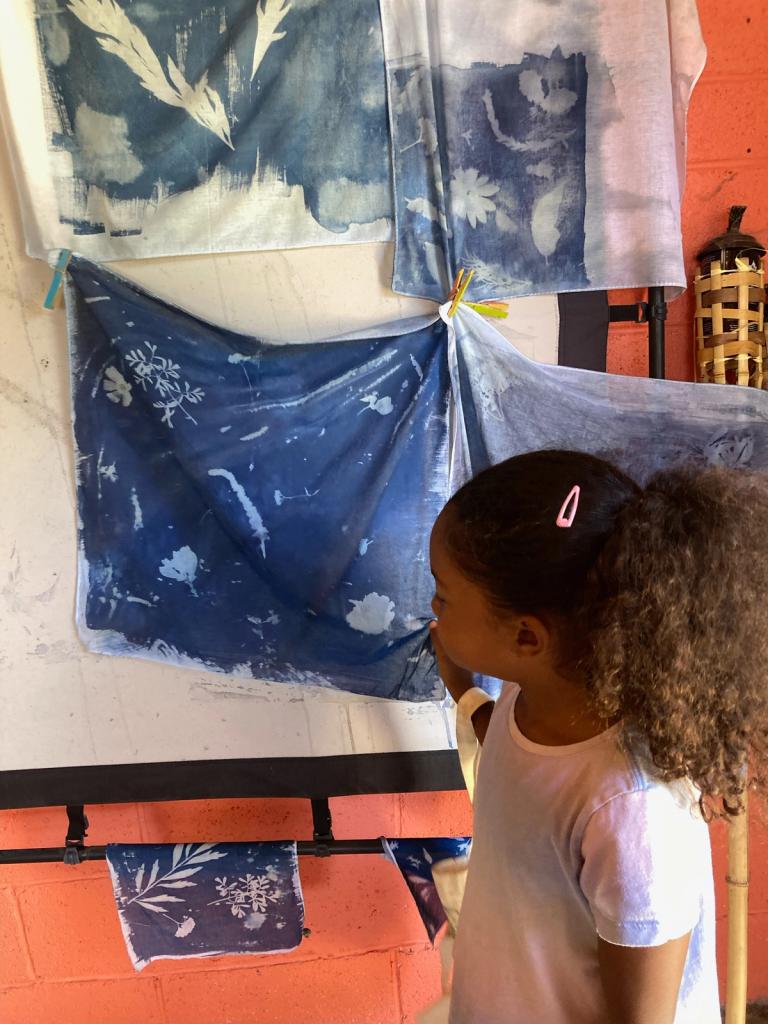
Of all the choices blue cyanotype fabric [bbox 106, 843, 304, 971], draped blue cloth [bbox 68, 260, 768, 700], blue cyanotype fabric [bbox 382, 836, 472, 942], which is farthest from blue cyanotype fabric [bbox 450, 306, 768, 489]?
blue cyanotype fabric [bbox 106, 843, 304, 971]

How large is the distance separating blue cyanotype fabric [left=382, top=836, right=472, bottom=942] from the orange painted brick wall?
0.29 ft

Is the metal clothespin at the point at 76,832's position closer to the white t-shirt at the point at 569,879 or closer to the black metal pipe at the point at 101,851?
the black metal pipe at the point at 101,851

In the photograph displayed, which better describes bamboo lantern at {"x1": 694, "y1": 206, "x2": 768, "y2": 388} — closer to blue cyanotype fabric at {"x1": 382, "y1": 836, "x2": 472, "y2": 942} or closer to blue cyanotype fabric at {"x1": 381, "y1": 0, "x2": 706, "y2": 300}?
blue cyanotype fabric at {"x1": 381, "y1": 0, "x2": 706, "y2": 300}

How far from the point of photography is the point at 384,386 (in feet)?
3.51

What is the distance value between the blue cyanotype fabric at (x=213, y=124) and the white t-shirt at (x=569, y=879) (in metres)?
0.72

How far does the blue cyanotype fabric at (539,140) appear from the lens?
3.23 ft

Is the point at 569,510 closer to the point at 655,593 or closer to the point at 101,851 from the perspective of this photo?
the point at 655,593

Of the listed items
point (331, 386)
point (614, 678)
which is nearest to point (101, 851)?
point (331, 386)

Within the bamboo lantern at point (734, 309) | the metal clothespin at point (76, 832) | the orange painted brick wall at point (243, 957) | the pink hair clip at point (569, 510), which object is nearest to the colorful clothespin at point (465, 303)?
the bamboo lantern at point (734, 309)

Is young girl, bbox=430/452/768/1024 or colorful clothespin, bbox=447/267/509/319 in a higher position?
colorful clothespin, bbox=447/267/509/319

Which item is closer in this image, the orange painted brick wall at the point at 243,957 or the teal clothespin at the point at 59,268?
the teal clothespin at the point at 59,268

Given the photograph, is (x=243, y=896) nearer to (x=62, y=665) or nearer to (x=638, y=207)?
(x=62, y=665)

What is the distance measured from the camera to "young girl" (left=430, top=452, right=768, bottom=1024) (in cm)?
61

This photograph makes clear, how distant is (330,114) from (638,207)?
439mm
